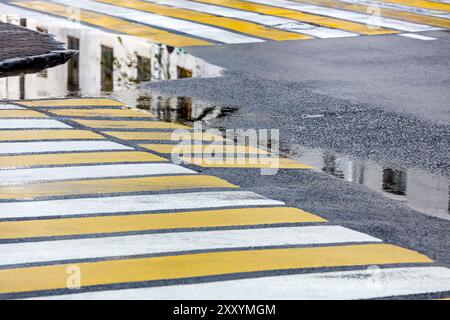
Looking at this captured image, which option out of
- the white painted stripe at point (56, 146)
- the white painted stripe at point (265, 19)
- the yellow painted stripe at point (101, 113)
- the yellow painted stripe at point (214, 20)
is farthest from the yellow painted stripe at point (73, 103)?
the white painted stripe at point (265, 19)

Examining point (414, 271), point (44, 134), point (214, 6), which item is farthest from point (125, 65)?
point (414, 271)

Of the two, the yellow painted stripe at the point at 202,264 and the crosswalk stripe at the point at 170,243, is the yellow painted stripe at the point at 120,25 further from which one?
the yellow painted stripe at the point at 202,264

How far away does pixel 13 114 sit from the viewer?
12.6 metres

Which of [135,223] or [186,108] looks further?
[186,108]

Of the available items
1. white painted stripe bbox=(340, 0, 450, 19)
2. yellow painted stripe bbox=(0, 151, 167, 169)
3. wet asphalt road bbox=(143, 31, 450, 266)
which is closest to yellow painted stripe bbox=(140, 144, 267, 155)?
yellow painted stripe bbox=(0, 151, 167, 169)

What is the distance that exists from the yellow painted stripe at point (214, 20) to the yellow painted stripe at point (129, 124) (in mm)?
6406

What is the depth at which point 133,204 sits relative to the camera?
909 cm

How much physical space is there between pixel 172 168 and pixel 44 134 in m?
1.84

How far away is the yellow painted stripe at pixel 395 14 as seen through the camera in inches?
836

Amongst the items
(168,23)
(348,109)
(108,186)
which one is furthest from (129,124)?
(168,23)

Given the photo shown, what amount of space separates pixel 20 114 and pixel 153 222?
14.7ft

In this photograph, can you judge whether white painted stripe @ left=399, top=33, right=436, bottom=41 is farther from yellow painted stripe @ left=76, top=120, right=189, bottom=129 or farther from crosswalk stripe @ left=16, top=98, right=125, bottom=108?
yellow painted stripe @ left=76, top=120, right=189, bottom=129

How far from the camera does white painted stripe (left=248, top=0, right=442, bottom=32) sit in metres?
20.5
